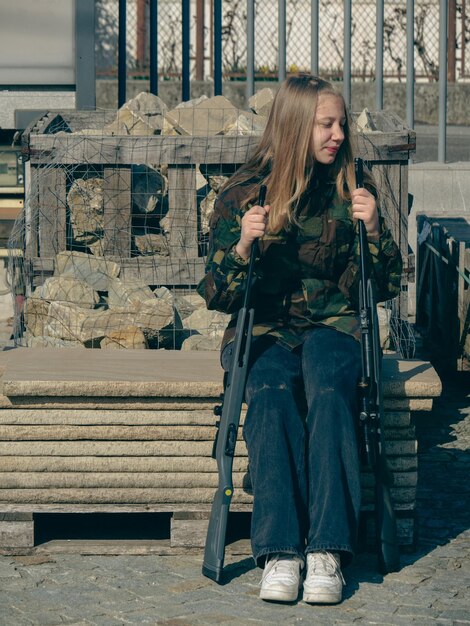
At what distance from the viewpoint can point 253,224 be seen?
4258mm

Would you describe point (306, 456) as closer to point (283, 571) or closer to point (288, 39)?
point (283, 571)

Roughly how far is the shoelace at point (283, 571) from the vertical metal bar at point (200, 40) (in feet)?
51.9

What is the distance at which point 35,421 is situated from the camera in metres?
4.48

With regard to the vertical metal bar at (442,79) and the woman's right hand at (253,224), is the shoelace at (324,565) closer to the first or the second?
the woman's right hand at (253,224)

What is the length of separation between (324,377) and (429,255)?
424 centimetres

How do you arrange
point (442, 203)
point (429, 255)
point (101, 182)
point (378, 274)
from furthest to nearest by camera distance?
point (442, 203) → point (429, 255) → point (101, 182) → point (378, 274)

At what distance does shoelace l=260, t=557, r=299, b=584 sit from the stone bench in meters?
0.48

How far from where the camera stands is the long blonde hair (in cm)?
450

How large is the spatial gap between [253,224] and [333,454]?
2.68ft

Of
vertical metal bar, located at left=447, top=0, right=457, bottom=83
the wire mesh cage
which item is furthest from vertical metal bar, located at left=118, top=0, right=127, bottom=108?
vertical metal bar, located at left=447, top=0, right=457, bottom=83

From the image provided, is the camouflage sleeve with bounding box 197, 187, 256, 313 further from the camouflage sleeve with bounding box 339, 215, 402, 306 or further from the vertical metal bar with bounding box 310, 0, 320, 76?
the vertical metal bar with bounding box 310, 0, 320, 76

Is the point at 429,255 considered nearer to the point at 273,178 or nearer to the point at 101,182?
the point at 101,182

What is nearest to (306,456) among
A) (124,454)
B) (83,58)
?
(124,454)

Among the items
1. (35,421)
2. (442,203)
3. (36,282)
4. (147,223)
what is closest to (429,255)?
(442,203)
